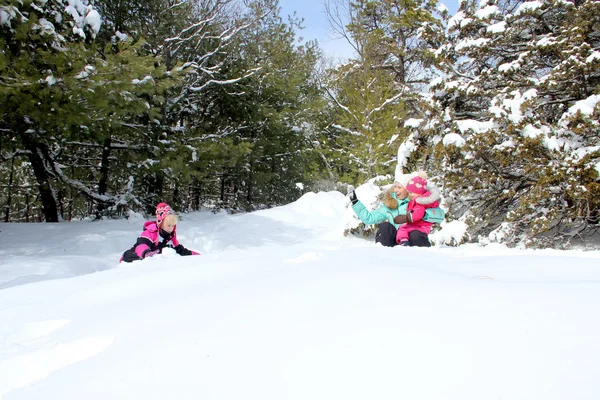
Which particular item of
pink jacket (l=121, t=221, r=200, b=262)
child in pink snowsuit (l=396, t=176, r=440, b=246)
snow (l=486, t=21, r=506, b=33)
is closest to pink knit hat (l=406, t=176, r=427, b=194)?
child in pink snowsuit (l=396, t=176, r=440, b=246)

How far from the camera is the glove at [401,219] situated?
4.73 m

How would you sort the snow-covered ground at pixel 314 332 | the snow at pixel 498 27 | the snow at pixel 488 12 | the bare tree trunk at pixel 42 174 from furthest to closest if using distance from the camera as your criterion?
1. the bare tree trunk at pixel 42 174
2. the snow at pixel 488 12
3. the snow at pixel 498 27
4. the snow-covered ground at pixel 314 332

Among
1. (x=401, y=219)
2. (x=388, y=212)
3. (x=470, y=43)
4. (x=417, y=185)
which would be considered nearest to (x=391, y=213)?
(x=388, y=212)

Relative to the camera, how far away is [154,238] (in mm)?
4668

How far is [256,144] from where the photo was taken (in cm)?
1559

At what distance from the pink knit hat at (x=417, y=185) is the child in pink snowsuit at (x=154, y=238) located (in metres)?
2.92

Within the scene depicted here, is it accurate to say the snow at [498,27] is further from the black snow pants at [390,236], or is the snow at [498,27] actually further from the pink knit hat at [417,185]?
the black snow pants at [390,236]

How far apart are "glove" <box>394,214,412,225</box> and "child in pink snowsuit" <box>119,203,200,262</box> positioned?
8.84ft

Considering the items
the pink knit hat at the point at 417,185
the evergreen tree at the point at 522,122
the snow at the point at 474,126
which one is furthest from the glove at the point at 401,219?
the snow at the point at 474,126

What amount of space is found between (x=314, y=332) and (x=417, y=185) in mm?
3586

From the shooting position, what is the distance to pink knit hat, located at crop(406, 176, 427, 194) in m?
4.61

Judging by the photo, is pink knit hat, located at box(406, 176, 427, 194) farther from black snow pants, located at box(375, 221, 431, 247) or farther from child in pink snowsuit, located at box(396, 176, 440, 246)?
black snow pants, located at box(375, 221, 431, 247)

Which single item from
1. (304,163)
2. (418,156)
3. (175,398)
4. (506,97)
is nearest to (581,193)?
(506,97)

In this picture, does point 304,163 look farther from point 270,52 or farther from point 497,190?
point 497,190
